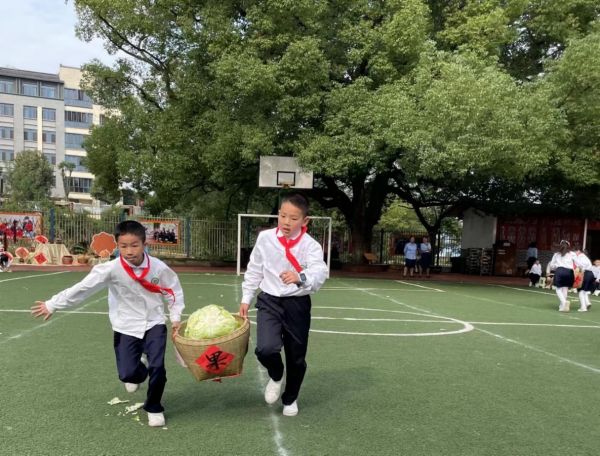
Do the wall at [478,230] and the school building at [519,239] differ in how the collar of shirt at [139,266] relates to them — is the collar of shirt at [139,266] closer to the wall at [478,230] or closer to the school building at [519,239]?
the school building at [519,239]

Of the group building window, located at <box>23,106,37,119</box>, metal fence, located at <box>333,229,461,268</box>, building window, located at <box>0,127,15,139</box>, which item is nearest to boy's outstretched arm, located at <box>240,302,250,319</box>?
metal fence, located at <box>333,229,461,268</box>

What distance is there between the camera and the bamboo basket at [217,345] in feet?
12.1

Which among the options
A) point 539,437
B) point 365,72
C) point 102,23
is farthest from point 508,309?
point 102,23

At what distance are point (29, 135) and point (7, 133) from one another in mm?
2612

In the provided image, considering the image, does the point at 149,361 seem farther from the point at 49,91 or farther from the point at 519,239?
the point at 49,91

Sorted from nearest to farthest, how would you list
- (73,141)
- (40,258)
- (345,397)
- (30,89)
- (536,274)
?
(345,397)
(536,274)
(40,258)
(30,89)
(73,141)

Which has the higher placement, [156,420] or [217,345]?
[217,345]

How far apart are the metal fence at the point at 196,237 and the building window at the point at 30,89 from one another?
52.3 metres

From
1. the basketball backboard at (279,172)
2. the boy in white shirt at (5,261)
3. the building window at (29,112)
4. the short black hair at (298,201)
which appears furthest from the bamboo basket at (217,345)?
the building window at (29,112)

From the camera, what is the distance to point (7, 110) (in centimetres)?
6475

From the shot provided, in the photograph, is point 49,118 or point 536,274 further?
point 49,118

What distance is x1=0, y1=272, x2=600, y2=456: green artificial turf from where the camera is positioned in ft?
12.2

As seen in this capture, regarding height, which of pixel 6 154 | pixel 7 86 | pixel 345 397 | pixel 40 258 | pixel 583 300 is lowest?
pixel 40 258

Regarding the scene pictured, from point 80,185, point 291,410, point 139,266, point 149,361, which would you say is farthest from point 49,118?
point 291,410
